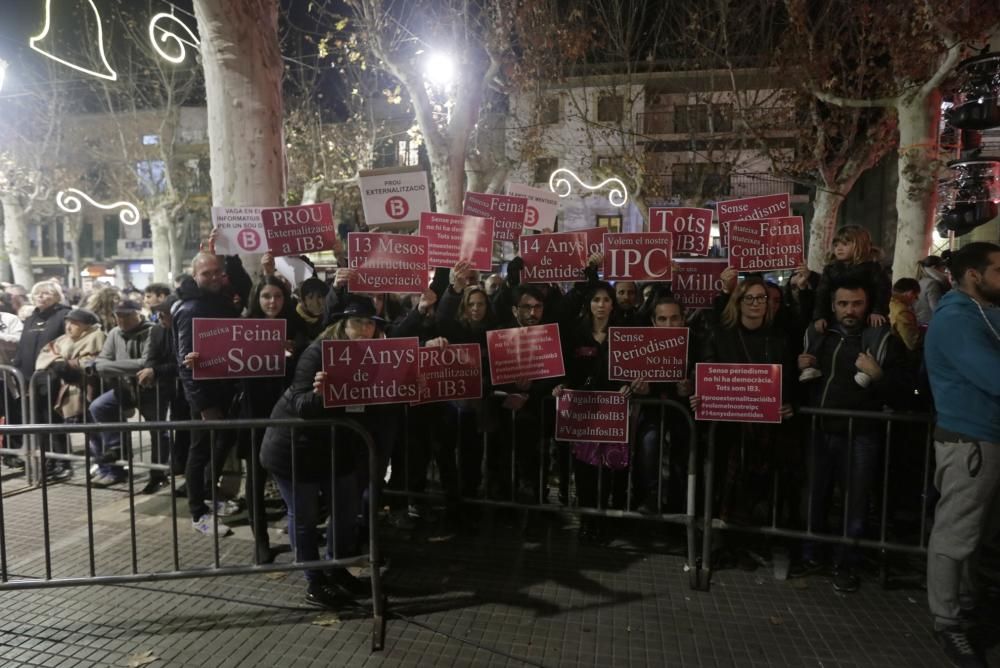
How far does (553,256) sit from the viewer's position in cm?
573

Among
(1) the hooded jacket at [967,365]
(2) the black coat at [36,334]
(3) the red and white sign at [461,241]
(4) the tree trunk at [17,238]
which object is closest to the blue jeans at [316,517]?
(3) the red and white sign at [461,241]

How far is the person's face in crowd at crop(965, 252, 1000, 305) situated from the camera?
3.41 m

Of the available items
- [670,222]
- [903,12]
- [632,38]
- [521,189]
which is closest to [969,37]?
[903,12]

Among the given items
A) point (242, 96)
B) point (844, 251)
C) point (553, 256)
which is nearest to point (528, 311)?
point (553, 256)

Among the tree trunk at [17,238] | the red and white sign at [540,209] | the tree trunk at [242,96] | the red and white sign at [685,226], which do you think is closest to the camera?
the tree trunk at [242,96]

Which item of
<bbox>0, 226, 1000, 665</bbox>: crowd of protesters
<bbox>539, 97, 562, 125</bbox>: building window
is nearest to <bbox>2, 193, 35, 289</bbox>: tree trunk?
<bbox>539, 97, 562, 125</bbox>: building window

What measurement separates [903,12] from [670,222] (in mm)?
9553

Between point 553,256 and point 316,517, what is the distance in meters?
3.01

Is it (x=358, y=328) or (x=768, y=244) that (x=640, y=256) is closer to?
(x=768, y=244)

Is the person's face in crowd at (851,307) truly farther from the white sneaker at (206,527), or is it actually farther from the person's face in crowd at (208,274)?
the white sneaker at (206,527)

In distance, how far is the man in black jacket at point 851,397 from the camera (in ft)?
14.0

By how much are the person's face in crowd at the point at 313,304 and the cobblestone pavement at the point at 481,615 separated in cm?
203

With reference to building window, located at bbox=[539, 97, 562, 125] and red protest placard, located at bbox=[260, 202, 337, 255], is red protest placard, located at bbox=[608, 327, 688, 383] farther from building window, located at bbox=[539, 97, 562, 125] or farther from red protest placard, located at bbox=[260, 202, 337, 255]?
building window, located at bbox=[539, 97, 562, 125]

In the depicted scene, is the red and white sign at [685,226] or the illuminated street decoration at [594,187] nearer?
the red and white sign at [685,226]
